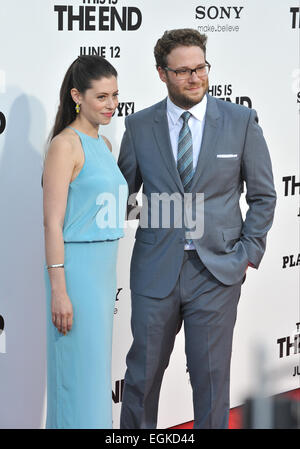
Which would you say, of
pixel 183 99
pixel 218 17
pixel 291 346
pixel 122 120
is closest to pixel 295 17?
pixel 218 17

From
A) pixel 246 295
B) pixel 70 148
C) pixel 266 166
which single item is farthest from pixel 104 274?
pixel 246 295

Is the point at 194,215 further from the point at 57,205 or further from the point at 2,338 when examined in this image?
the point at 2,338

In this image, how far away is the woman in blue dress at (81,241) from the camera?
241 cm

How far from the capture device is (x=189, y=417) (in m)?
3.71

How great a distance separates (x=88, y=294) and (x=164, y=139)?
635 mm

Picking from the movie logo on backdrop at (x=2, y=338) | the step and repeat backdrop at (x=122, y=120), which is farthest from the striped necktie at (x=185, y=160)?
the movie logo on backdrop at (x=2, y=338)

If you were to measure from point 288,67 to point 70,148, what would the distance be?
1.72 m

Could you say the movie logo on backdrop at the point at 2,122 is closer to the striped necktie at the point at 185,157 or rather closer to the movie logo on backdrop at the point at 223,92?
→ the striped necktie at the point at 185,157

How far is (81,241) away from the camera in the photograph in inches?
96.7

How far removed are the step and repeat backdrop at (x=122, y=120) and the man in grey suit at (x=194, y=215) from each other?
0.27 metres

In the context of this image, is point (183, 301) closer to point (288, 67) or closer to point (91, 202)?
point (91, 202)
